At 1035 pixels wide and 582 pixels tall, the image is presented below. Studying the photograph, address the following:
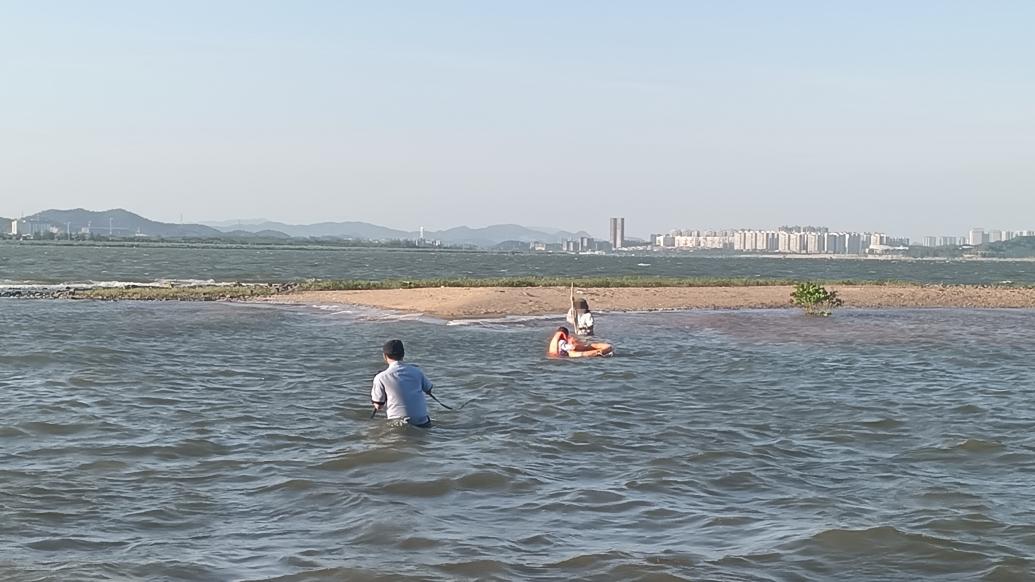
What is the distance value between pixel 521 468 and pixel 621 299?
101 feet

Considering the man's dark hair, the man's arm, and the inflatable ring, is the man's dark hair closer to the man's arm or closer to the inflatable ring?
the man's arm

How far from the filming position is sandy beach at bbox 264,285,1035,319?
39.0m

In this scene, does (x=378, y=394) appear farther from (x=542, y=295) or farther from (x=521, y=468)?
(x=542, y=295)

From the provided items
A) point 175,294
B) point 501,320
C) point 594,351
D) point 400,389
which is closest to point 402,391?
point 400,389

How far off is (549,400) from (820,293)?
22.9 metres

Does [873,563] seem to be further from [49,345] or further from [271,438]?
[49,345]

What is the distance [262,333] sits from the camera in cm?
3003

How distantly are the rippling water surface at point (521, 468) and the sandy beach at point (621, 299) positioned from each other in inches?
541

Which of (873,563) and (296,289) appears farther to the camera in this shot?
(296,289)

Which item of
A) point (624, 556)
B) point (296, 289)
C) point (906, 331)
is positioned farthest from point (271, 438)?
point (296, 289)

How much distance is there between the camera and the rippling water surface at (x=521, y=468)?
28.5 ft

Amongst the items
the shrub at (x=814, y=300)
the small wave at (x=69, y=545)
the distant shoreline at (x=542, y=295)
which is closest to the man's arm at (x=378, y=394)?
the small wave at (x=69, y=545)

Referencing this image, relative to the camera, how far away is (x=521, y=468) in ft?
40.0

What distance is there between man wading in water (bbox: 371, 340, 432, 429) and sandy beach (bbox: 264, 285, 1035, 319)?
70.9 ft
